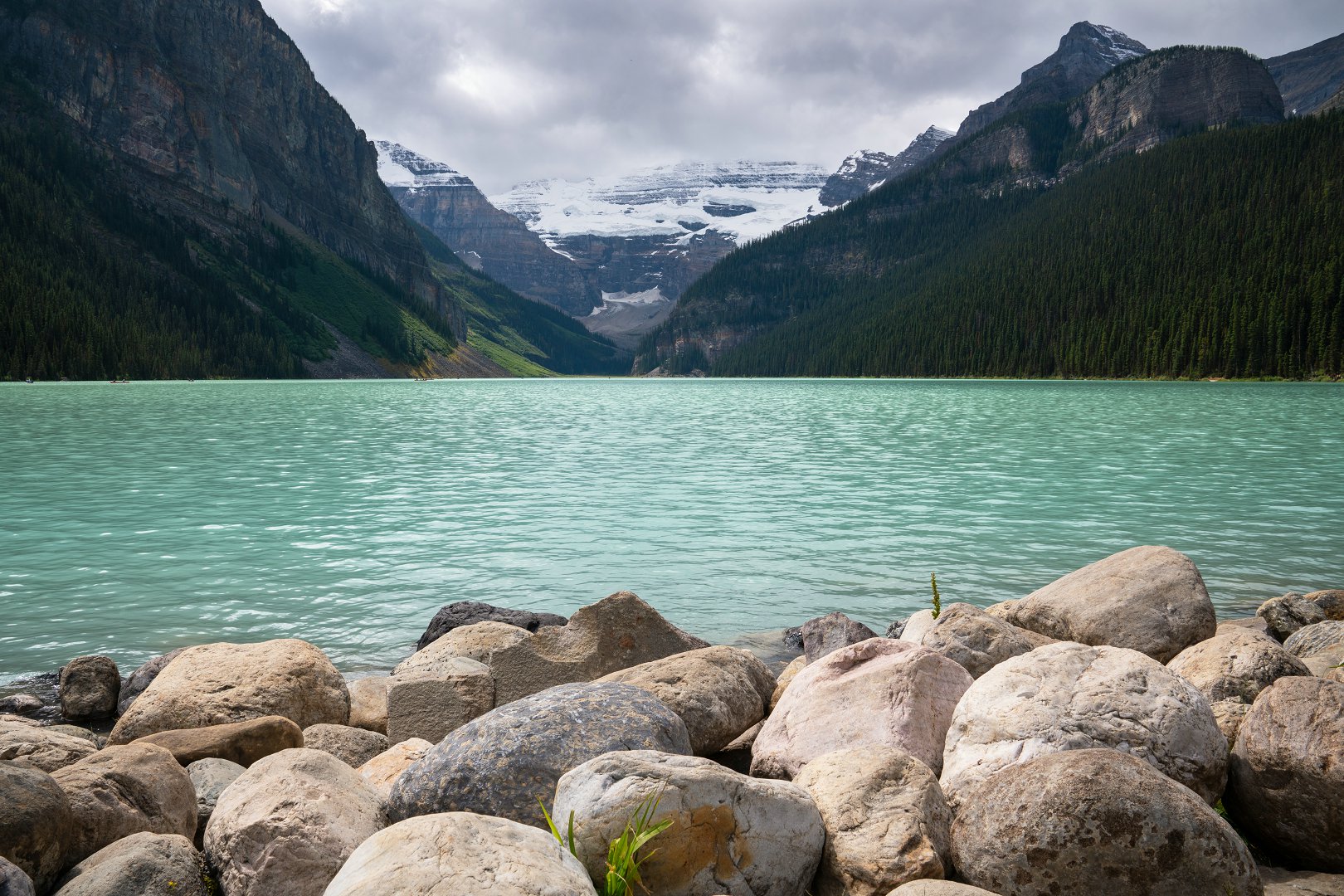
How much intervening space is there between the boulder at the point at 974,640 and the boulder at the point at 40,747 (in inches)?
266

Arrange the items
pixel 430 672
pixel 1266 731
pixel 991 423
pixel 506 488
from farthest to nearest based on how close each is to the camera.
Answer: pixel 991 423 → pixel 506 488 → pixel 430 672 → pixel 1266 731

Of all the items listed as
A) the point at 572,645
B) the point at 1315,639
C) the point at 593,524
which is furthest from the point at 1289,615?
the point at 593,524

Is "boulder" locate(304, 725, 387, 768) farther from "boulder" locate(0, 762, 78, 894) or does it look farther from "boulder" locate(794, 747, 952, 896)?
"boulder" locate(794, 747, 952, 896)

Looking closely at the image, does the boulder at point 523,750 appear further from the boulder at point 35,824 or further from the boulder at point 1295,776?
the boulder at point 1295,776

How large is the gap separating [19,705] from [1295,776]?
1152cm

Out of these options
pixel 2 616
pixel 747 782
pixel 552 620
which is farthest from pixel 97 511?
pixel 747 782

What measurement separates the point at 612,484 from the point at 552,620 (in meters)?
15.9

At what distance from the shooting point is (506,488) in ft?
88.7

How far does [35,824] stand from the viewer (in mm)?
4418

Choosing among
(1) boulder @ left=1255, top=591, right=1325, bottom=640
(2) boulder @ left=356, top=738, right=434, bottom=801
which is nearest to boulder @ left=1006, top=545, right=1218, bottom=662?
(1) boulder @ left=1255, top=591, right=1325, bottom=640

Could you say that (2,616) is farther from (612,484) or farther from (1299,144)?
(1299,144)

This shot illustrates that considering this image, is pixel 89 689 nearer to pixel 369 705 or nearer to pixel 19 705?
pixel 19 705

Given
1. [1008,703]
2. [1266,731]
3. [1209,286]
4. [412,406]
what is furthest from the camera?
[1209,286]

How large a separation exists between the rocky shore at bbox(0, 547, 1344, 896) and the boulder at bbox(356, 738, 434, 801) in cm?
4
